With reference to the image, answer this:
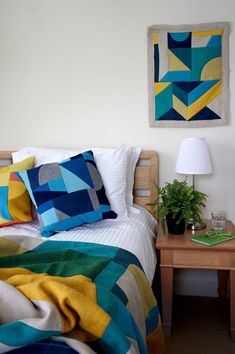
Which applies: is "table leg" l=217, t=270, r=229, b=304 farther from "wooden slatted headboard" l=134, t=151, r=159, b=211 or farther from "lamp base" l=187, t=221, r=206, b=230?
"wooden slatted headboard" l=134, t=151, r=159, b=211

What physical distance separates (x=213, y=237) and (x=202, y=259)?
0.49 ft

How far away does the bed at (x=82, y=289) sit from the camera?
78cm

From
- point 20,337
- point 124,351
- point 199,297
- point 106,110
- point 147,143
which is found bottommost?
point 199,297

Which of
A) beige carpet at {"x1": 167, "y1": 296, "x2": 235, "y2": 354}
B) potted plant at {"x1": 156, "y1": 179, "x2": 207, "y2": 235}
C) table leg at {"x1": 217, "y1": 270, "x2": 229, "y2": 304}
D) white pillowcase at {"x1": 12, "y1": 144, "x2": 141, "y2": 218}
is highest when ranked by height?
white pillowcase at {"x1": 12, "y1": 144, "x2": 141, "y2": 218}

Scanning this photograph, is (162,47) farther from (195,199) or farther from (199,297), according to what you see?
(199,297)

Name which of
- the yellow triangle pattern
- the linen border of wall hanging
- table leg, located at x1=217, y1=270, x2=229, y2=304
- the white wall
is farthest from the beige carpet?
the yellow triangle pattern

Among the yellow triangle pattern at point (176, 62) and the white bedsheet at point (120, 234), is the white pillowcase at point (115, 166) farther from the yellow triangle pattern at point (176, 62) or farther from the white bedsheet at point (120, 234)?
the yellow triangle pattern at point (176, 62)

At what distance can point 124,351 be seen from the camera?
0.83 metres

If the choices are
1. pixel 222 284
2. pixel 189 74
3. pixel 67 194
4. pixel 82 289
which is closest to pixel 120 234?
pixel 67 194

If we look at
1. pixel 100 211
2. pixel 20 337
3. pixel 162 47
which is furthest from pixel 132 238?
pixel 162 47

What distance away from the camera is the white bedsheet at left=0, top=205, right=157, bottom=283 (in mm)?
1583

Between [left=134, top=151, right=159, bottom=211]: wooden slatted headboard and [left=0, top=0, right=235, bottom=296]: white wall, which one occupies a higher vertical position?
[left=0, top=0, right=235, bottom=296]: white wall

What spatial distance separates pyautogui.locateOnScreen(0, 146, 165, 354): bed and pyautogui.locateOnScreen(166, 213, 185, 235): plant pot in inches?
4.6

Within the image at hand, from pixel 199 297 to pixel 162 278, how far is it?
0.68m
